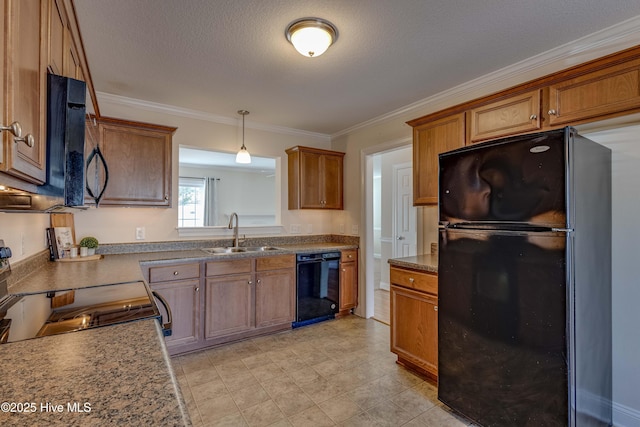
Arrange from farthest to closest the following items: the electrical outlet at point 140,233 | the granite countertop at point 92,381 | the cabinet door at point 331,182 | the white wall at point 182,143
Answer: the cabinet door at point 331,182 < the electrical outlet at point 140,233 < the white wall at point 182,143 < the granite countertop at point 92,381

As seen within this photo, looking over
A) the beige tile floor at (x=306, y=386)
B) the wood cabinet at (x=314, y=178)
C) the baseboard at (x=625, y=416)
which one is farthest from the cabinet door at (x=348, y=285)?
the baseboard at (x=625, y=416)

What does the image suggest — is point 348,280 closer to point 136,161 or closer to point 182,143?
point 182,143

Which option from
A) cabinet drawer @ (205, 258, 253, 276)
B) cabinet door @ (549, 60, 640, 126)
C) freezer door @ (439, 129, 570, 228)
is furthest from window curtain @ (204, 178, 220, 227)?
cabinet door @ (549, 60, 640, 126)

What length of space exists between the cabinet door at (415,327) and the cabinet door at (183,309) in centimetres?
173

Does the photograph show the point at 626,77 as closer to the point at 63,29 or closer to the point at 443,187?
the point at 443,187

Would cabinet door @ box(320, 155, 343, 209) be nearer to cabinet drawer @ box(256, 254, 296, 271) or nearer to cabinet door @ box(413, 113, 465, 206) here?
cabinet drawer @ box(256, 254, 296, 271)

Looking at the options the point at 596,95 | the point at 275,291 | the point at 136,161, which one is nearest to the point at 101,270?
the point at 136,161

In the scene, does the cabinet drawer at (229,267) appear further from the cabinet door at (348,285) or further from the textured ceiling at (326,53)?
the textured ceiling at (326,53)

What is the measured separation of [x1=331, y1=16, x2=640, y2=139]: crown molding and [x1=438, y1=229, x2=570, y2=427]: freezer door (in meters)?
1.33

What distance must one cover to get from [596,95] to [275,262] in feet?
9.01

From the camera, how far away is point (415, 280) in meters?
2.38

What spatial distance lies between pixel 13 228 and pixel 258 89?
1.92 m

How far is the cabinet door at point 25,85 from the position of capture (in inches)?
27.6

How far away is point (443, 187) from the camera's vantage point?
2025 mm
